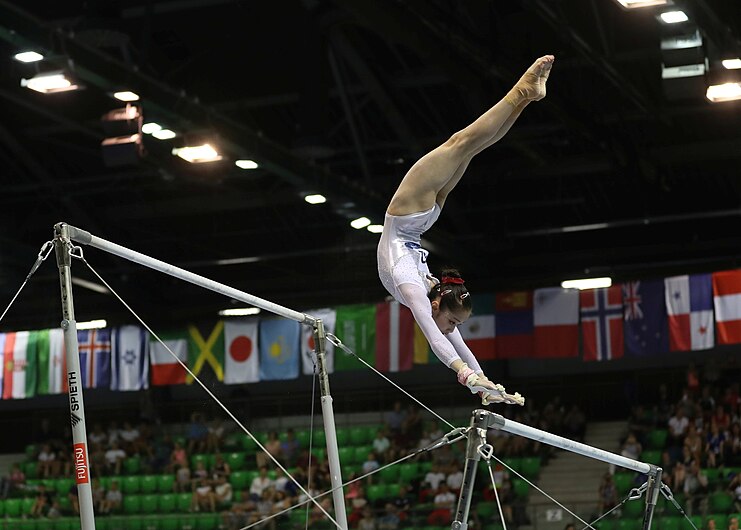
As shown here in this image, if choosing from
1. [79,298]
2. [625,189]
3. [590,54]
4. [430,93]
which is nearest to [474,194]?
[625,189]

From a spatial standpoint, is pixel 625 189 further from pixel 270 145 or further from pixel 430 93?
pixel 270 145

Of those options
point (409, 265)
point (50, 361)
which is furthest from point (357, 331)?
point (409, 265)

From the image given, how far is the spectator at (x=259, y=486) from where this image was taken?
19.9 metres

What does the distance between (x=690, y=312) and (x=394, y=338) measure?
4951 millimetres

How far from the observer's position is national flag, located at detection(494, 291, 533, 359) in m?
Result: 20.4

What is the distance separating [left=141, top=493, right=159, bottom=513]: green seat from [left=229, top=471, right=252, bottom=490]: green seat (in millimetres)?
1326

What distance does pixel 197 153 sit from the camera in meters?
15.2

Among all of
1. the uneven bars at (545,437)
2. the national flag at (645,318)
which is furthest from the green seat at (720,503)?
the uneven bars at (545,437)

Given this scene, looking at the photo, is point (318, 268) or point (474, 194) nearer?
point (474, 194)

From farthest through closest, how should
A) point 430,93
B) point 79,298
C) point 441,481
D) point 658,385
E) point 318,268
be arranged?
point 79,298 < point 318,268 < point 658,385 < point 441,481 < point 430,93

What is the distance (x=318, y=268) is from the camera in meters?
24.6

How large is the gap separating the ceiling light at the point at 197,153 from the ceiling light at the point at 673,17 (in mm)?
5747

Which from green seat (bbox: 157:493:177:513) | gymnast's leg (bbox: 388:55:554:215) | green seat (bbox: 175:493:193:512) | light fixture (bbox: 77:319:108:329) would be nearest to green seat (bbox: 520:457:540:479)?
green seat (bbox: 175:493:193:512)

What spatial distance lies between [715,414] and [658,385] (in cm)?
307
